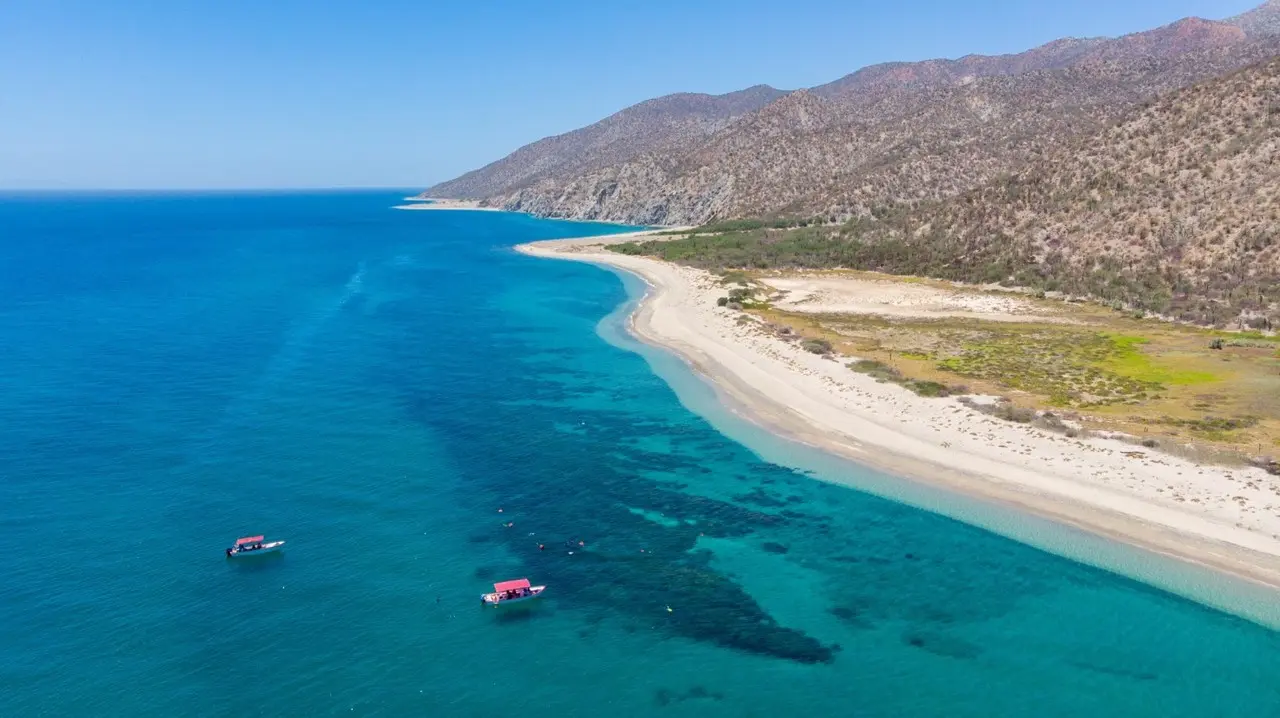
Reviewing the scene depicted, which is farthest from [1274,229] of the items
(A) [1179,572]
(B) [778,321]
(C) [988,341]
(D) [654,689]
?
(D) [654,689]

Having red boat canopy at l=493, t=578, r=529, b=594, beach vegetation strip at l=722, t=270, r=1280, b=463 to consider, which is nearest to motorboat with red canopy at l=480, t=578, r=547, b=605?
red boat canopy at l=493, t=578, r=529, b=594

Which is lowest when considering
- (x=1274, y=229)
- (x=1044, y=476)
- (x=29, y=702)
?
(x=29, y=702)

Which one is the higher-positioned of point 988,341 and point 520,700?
point 988,341

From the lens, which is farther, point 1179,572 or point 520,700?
point 1179,572

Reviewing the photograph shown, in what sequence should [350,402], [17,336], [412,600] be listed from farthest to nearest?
[17,336], [350,402], [412,600]

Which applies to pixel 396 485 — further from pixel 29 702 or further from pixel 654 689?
pixel 654 689

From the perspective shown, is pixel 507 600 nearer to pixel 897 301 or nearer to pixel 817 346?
pixel 817 346

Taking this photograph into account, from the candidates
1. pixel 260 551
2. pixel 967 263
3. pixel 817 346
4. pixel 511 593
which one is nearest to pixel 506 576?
pixel 511 593

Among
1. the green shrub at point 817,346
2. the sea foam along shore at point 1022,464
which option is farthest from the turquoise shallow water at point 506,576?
the green shrub at point 817,346
